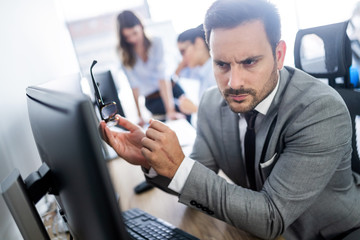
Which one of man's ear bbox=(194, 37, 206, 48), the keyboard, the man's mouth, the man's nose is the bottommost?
the keyboard

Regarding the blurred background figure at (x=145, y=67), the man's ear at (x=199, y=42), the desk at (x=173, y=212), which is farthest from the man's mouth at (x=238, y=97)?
the blurred background figure at (x=145, y=67)

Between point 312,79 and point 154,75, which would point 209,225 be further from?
point 154,75

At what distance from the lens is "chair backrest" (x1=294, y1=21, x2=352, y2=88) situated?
1.02 meters

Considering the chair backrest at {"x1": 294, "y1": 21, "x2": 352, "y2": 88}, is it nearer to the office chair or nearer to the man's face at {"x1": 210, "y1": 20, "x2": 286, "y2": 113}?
the office chair

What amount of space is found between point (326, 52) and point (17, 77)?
1.12 m

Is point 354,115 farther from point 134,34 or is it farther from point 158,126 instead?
point 134,34

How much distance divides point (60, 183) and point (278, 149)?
0.65 meters

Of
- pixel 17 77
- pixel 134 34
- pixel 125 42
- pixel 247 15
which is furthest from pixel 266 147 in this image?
pixel 125 42

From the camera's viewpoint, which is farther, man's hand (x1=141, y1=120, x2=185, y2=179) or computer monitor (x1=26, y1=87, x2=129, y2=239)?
man's hand (x1=141, y1=120, x2=185, y2=179)

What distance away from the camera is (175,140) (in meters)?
0.79

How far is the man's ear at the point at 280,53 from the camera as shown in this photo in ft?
3.15

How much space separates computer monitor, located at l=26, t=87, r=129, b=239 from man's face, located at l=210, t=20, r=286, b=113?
0.59m

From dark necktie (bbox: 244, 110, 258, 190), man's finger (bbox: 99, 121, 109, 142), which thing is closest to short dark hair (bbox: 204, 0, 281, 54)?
dark necktie (bbox: 244, 110, 258, 190)

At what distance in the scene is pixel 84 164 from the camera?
0.36 meters
